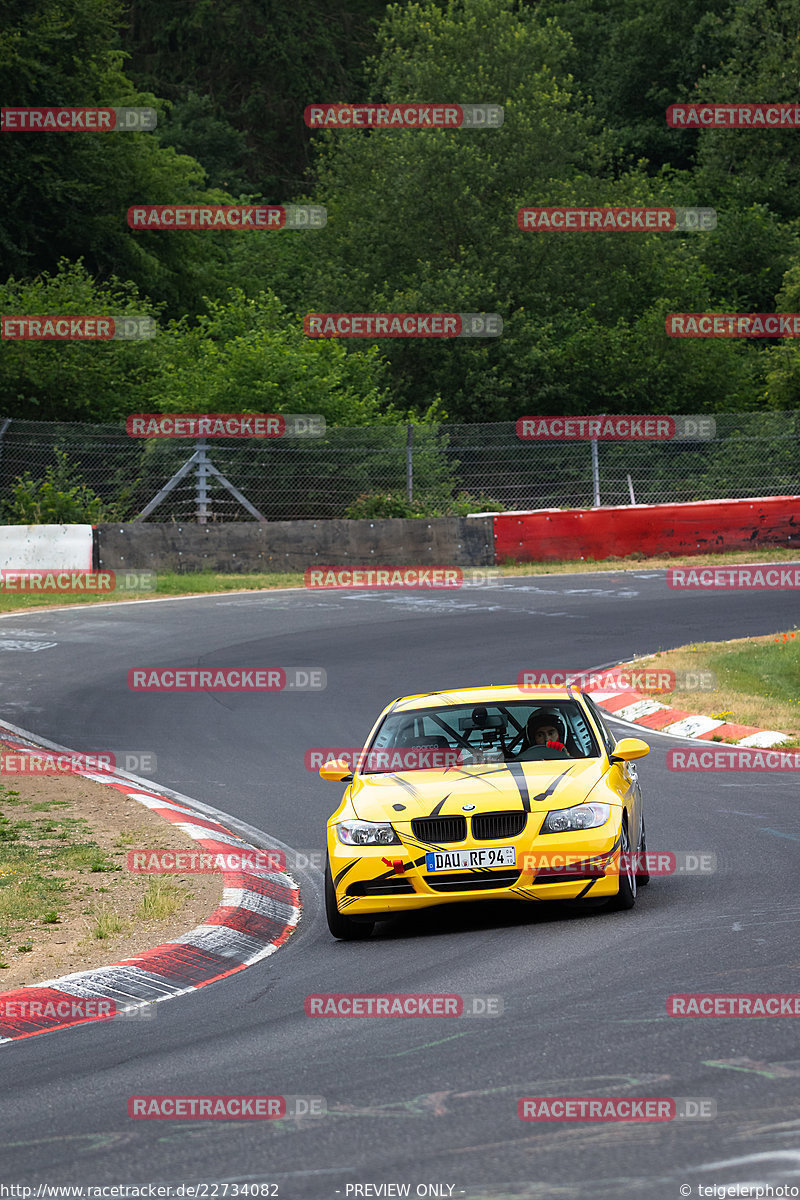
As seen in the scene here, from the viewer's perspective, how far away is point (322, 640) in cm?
2138

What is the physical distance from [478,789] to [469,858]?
442mm

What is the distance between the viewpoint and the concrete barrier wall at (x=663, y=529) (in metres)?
29.5

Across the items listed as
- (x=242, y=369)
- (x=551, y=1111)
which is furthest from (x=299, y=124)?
(x=551, y=1111)

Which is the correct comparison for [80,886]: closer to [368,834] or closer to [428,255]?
[368,834]

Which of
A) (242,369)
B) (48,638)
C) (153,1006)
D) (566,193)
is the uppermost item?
(566,193)

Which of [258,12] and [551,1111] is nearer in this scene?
[551,1111]

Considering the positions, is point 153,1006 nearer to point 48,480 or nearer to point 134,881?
point 134,881

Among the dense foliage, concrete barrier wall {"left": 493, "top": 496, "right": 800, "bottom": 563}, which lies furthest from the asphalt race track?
the dense foliage

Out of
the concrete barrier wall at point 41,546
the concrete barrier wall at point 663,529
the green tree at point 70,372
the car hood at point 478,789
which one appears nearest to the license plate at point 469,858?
the car hood at point 478,789

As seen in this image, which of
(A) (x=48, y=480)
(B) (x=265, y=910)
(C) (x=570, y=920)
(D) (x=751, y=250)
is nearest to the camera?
(C) (x=570, y=920)

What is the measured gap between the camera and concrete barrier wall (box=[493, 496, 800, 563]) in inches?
1160

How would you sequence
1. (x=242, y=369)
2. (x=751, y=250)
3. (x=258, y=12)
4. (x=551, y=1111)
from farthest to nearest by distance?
(x=258, y=12) → (x=751, y=250) → (x=242, y=369) → (x=551, y=1111)

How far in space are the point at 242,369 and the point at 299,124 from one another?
1477 inches

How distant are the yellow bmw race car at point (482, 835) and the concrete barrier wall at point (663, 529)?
20349 millimetres
